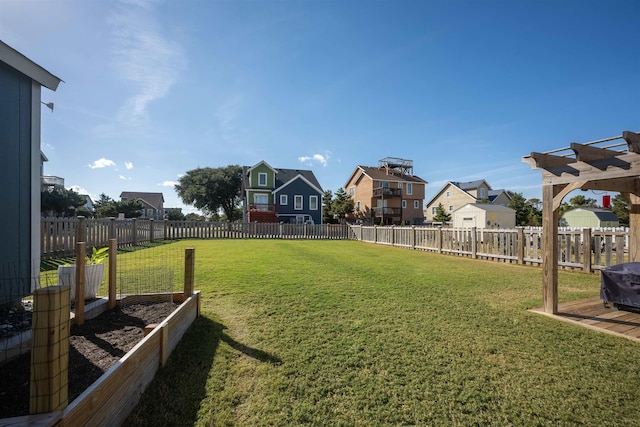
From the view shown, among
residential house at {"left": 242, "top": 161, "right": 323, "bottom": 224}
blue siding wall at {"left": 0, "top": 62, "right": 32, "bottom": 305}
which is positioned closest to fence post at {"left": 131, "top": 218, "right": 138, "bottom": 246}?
blue siding wall at {"left": 0, "top": 62, "right": 32, "bottom": 305}

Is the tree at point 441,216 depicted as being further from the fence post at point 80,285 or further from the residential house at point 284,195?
the fence post at point 80,285

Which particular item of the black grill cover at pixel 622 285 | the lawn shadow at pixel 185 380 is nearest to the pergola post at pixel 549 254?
the black grill cover at pixel 622 285

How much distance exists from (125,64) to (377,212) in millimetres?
31799

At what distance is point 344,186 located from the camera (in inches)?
1735

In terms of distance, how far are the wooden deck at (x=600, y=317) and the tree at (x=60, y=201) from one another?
45.9m

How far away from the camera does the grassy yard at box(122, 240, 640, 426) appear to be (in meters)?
2.10

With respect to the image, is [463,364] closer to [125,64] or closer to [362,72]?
[125,64]

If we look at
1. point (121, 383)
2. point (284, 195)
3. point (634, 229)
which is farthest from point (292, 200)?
point (121, 383)

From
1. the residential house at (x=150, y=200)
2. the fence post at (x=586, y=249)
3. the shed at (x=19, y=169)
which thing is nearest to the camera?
the shed at (x=19, y=169)

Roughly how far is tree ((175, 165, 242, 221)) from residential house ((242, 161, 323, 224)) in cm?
999

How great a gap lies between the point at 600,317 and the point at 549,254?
1.08m

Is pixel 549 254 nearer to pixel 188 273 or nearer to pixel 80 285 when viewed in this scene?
pixel 188 273

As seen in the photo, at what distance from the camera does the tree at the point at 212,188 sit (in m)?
41.9

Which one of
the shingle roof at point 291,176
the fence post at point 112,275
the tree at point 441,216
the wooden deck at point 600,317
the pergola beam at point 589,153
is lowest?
the wooden deck at point 600,317
